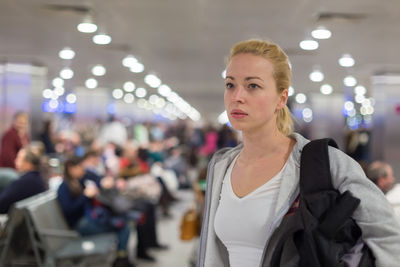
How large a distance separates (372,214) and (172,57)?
12704 mm

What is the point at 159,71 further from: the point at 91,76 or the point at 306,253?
the point at 306,253

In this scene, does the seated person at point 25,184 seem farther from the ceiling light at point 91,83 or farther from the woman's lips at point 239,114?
the ceiling light at point 91,83

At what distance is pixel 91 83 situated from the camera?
22.8 m

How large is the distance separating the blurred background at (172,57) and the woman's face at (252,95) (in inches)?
39.7

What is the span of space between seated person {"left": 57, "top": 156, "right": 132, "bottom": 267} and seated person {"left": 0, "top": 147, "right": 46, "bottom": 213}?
0.32m

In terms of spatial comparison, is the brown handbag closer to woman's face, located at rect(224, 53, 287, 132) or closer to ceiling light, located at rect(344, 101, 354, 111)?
woman's face, located at rect(224, 53, 287, 132)

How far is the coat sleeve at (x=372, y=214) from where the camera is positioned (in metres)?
1.48

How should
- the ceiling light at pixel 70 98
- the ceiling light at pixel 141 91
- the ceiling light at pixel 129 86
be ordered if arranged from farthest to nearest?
the ceiling light at pixel 70 98, the ceiling light at pixel 141 91, the ceiling light at pixel 129 86

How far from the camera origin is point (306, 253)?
4.87 feet

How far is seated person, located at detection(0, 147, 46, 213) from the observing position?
597cm

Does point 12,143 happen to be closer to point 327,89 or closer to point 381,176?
point 381,176

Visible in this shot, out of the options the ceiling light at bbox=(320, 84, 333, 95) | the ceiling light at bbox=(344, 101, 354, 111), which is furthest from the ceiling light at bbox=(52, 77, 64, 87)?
the ceiling light at bbox=(344, 101, 354, 111)

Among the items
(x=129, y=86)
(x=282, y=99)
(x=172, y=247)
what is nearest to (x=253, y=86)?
(x=282, y=99)

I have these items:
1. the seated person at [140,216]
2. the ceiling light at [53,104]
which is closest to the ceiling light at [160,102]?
the ceiling light at [53,104]
